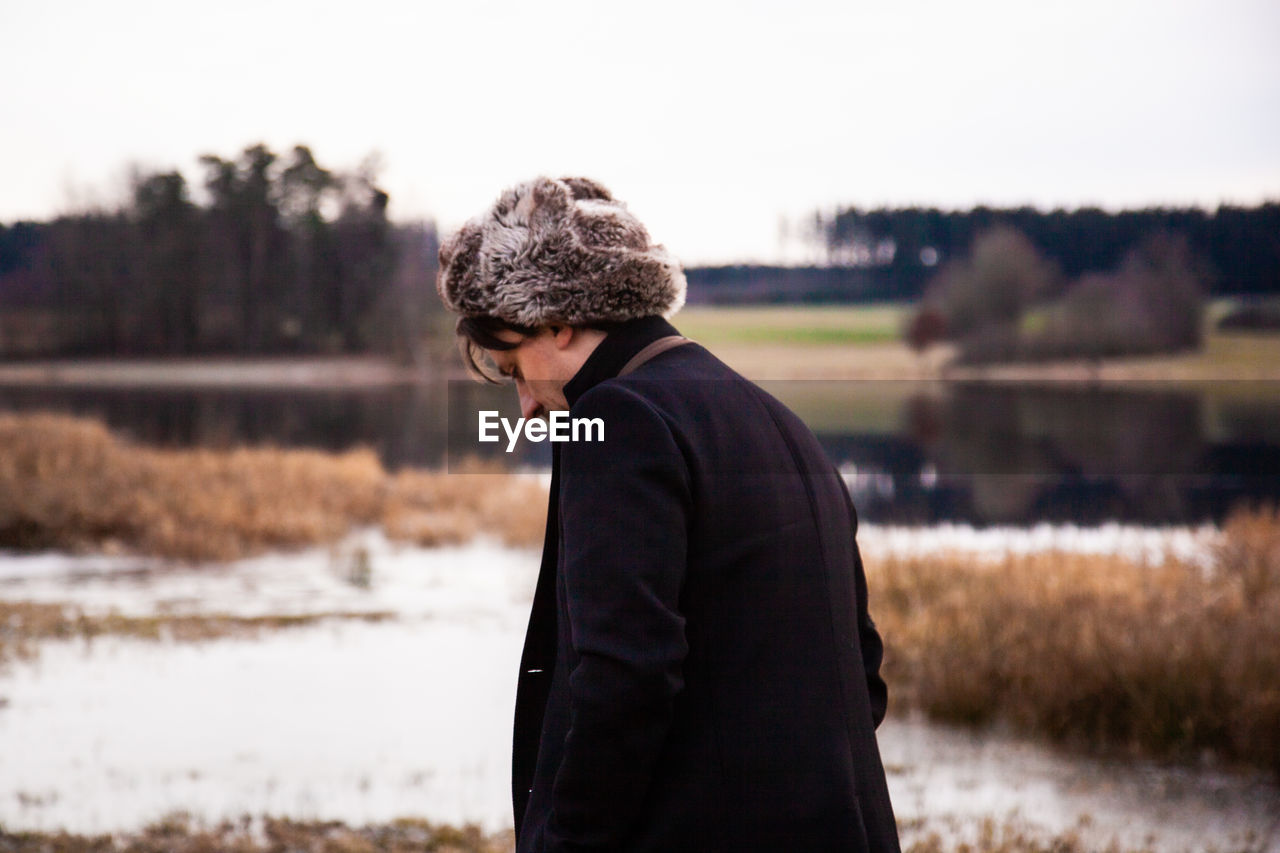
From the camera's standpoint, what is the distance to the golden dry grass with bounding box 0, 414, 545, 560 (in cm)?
1230

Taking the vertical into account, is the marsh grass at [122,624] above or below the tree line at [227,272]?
below

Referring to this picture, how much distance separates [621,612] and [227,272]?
3658cm

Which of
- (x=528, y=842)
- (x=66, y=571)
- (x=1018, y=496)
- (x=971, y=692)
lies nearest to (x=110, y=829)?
(x=528, y=842)

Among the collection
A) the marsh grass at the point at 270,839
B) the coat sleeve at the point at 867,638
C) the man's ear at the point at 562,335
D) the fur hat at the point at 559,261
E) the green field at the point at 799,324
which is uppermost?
the green field at the point at 799,324

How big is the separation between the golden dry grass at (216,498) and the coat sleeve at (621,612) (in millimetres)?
11191

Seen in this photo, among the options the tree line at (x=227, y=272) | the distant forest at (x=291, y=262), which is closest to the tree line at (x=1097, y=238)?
the distant forest at (x=291, y=262)

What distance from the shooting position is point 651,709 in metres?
1.34

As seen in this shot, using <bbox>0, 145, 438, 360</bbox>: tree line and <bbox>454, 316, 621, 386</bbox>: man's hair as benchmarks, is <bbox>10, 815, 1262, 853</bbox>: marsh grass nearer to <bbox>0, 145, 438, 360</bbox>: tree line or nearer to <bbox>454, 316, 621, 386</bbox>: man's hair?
<bbox>454, 316, 621, 386</bbox>: man's hair

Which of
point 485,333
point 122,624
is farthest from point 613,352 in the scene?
point 122,624

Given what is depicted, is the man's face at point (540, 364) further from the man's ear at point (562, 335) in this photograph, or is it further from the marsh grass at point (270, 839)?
the marsh grass at point (270, 839)

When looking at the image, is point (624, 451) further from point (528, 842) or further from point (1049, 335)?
point (1049, 335)

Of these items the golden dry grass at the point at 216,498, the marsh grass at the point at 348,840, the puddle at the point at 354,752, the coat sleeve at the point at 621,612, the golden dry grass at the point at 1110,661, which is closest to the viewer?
the coat sleeve at the point at 621,612

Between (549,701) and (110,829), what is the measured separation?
11.2 feet

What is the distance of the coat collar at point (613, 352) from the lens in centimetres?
154
